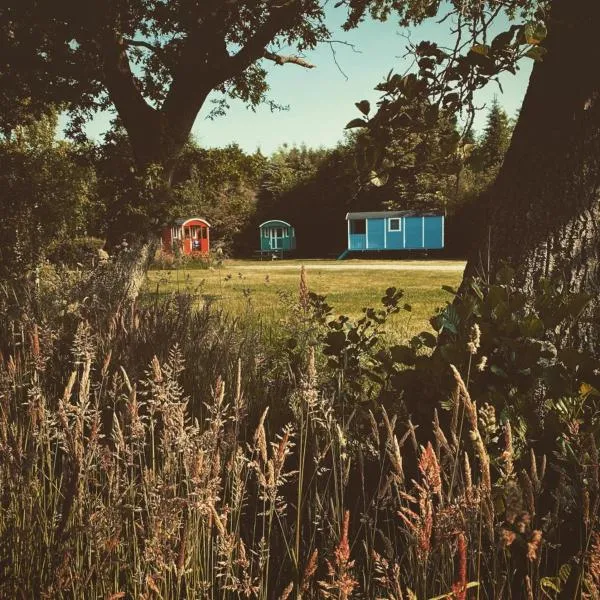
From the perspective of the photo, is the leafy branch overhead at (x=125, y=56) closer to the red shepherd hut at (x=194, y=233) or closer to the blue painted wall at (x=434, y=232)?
the blue painted wall at (x=434, y=232)

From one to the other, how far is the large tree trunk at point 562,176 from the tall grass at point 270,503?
1.39m

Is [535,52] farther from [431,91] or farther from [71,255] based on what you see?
[71,255]

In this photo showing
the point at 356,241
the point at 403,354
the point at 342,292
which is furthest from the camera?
the point at 356,241

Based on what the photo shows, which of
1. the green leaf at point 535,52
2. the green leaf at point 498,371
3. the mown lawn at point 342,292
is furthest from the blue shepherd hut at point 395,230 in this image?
the green leaf at point 498,371

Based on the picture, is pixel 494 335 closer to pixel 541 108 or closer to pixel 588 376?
pixel 588 376

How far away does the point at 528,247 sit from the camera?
371 centimetres

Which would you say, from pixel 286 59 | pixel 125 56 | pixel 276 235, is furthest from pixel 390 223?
pixel 125 56

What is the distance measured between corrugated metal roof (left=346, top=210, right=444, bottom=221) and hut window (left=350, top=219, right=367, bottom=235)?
44 cm

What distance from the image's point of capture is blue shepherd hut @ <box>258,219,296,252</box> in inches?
1780

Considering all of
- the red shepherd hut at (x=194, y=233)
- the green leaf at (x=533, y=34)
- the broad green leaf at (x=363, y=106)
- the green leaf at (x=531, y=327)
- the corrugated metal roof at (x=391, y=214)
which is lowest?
the green leaf at (x=531, y=327)

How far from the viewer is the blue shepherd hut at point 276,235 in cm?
4521

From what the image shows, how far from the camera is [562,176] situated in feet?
12.1

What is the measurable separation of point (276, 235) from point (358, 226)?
6670 mm

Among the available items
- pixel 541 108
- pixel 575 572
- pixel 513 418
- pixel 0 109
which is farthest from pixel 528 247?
pixel 0 109
